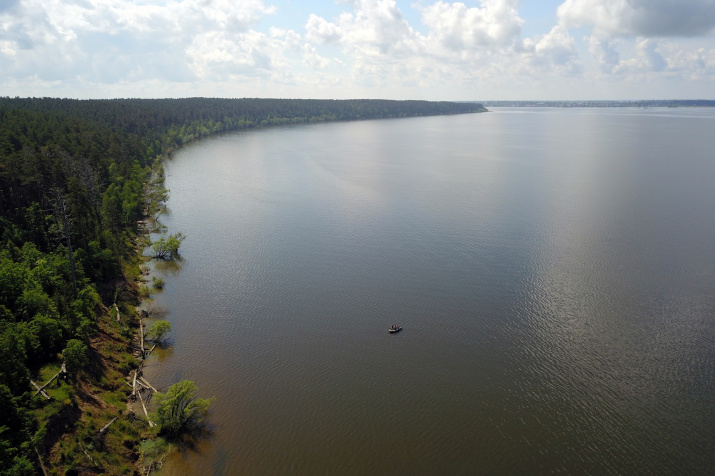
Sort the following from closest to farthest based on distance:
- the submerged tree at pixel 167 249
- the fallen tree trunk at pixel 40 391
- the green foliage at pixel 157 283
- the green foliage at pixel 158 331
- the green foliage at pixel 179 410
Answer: the fallen tree trunk at pixel 40 391 → the green foliage at pixel 179 410 → the green foliage at pixel 158 331 → the green foliage at pixel 157 283 → the submerged tree at pixel 167 249

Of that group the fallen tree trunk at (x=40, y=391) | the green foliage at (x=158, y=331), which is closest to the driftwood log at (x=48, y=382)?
the fallen tree trunk at (x=40, y=391)

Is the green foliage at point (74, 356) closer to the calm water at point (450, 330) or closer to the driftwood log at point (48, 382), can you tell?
the driftwood log at point (48, 382)

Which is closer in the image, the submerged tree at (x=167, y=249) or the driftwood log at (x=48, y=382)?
the driftwood log at (x=48, y=382)

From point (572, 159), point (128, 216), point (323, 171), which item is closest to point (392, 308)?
point (128, 216)

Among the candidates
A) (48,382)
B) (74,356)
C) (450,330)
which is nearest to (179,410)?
(74,356)

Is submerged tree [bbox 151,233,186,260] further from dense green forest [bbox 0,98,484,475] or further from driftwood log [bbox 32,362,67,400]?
driftwood log [bbox 32,362,67,400]

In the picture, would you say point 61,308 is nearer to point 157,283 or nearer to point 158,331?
point 158,331

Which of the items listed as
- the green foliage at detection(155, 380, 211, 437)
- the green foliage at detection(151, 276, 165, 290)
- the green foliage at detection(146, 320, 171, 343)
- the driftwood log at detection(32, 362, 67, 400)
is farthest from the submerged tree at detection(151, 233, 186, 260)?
the green foliage at detection(155, 380, 211, 437)

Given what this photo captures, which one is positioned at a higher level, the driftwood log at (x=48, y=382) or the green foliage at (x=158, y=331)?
the driftwood log at (x=48, y=382)
